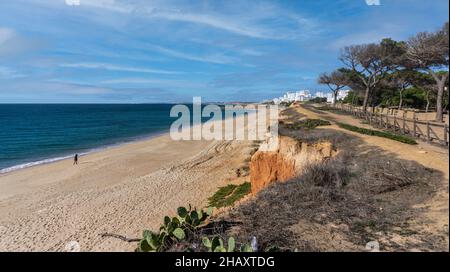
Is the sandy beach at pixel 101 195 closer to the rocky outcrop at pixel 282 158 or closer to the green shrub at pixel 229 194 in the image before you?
the green shrub at pixel 229 194

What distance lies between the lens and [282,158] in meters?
12.3

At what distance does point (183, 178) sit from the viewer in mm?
19203

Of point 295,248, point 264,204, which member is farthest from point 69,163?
point 295,248

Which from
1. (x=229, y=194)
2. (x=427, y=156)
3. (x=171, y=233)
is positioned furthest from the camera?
(x=229, y=194)

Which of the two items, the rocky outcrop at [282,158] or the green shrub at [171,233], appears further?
the rocky outcrop at [282,158]

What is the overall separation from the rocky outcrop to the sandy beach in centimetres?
289

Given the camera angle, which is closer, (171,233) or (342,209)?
(171,233)

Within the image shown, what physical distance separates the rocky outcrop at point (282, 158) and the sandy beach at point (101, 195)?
2894 mm

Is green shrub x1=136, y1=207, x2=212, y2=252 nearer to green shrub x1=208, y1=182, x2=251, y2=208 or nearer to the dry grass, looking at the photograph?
the dry grass

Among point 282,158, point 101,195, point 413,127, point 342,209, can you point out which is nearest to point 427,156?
point 342,209

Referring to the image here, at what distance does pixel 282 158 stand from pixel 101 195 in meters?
9.67

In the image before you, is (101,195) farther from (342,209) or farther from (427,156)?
(427,156)

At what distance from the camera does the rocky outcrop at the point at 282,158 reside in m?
11.2

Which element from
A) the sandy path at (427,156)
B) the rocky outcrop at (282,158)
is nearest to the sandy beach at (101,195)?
the rocky outcrop at (282,158)
